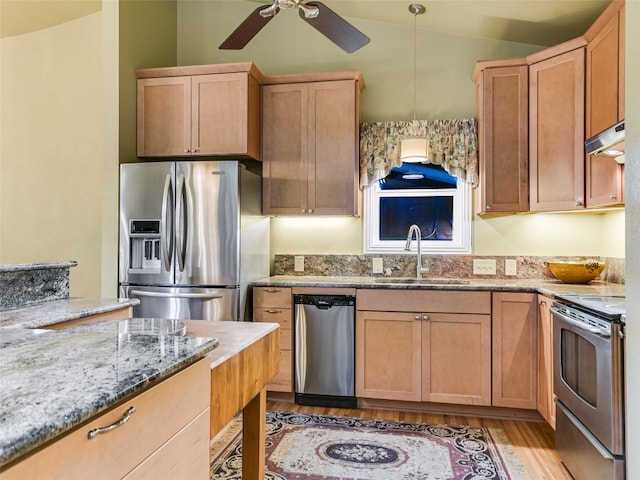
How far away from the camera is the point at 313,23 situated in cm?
219

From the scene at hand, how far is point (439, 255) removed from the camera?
360cm

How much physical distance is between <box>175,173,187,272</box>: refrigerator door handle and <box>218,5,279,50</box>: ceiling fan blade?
1.01 m

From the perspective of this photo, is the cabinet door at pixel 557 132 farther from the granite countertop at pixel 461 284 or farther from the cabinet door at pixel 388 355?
the cabinet door at pixel 388 355

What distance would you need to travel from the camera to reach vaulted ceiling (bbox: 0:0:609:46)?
2986mm

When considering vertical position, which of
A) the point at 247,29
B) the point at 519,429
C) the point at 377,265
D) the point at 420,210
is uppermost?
the point at 247,29

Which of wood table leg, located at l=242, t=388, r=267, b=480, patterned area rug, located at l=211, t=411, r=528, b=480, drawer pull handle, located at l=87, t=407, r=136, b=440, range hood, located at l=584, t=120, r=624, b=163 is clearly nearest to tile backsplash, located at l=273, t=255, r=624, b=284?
patterned area rug, located at l=211, t=411, r=528, b=480

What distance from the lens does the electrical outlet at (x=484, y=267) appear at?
354 centimetres

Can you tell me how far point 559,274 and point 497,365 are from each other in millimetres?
786

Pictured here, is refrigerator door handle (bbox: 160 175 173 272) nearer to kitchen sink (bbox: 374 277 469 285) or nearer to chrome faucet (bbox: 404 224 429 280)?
kitchen sink (bbox: 374 277 469 285)

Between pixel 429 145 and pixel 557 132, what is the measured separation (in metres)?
0.89

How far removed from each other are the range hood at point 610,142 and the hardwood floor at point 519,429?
1616mm

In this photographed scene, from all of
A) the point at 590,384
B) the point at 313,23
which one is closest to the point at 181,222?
the point at 313,23

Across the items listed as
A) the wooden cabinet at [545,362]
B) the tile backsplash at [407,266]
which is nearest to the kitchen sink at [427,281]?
the tile backsplash at [407,266]

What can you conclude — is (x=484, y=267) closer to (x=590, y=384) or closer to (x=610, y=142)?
(x=590, y=384)
